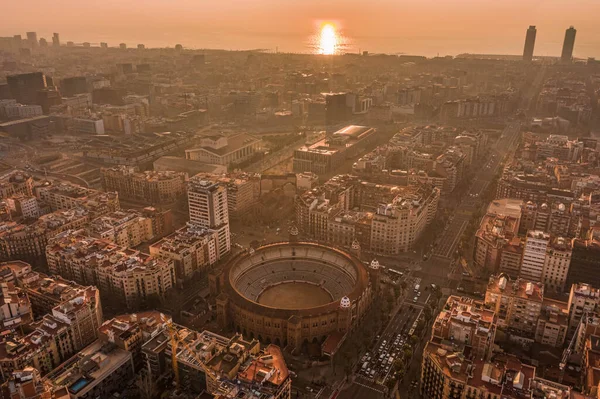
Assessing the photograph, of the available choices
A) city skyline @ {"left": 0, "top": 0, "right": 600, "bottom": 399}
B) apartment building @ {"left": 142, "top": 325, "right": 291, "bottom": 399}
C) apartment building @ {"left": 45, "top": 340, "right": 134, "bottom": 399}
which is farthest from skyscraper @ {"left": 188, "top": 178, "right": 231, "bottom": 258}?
apartment building @ {"left": 45, "top": 340, "right": 134, "bottom": 399}

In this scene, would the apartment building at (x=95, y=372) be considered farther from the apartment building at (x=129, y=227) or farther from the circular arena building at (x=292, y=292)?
the apartment building at (x=129, y=227)

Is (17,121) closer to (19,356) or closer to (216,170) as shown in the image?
(216,170)

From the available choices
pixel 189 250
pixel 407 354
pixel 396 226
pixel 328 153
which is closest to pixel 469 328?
pixel 407 354

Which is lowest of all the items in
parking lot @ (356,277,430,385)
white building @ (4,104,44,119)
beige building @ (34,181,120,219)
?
parking lot @ (356,277,430,385)

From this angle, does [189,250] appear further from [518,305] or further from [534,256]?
[534,256]

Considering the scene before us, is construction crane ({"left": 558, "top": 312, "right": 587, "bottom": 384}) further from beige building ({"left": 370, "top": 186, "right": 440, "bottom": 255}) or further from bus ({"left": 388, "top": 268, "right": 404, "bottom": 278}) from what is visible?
beige building ({"left": 370, "top": 186, "right": 440, "bottom": 255})

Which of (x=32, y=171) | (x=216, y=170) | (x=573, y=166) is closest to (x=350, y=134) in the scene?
(x=216, y=170)
